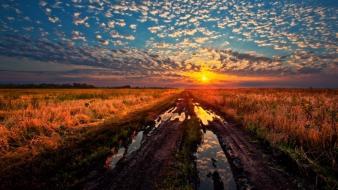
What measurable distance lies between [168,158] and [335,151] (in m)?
5.89

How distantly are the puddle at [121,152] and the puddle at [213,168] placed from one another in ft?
8.60

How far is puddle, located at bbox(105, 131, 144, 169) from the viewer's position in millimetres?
6844

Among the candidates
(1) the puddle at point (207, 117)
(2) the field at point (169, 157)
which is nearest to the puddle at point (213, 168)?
(2) the field at point (169, 157)

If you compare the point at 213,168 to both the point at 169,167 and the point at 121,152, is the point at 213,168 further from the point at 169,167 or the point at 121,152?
the point at 121,152

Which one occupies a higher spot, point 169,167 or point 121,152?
point 169,167

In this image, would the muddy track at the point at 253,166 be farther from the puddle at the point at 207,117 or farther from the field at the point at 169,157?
Answer: the puddle at the point at 207,117

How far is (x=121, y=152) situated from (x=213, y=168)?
3.57m

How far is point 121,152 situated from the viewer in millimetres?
8062

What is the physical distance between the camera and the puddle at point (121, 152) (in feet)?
22.5

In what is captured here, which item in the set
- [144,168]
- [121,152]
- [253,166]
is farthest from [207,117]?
[144,168]

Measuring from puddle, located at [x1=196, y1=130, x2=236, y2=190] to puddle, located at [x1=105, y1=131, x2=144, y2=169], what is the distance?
2.62 m

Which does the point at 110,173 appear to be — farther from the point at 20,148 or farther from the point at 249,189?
the point at 20,148

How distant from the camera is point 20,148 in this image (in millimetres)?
8305

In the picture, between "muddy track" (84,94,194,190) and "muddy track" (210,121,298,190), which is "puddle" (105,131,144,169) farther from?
"muddy track" (210,121,298,190)
